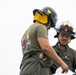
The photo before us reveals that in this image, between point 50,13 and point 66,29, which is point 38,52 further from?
point 66,29

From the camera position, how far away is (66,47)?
646 centimetres

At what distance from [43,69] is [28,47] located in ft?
1.45

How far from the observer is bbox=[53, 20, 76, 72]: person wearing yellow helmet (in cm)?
628

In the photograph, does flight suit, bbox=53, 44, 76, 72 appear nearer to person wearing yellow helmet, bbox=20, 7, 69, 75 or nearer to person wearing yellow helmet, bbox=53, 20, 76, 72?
person wearing yellow helmet, bbox=53, 20, 76, 72

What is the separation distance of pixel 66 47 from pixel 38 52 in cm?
149

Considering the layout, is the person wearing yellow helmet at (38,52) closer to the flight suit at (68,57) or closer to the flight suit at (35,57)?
the flight suit at (35,57)

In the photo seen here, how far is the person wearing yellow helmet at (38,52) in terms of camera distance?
493 centimetres

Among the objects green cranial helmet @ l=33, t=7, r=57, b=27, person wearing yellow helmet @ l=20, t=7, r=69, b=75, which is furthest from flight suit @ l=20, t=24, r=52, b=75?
green cranial helmet @ l=33, t=7, r=57, b=27

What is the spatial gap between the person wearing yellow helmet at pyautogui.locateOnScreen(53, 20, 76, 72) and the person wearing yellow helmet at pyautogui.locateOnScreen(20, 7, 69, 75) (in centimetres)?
110

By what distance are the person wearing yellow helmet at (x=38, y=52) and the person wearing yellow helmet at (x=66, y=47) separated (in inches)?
43.4

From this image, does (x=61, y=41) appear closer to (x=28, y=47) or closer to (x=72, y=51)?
(x=72, y=51)

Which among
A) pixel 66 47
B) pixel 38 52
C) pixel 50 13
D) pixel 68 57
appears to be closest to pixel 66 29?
pixel 66 47

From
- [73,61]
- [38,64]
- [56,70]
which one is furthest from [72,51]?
[38,64]

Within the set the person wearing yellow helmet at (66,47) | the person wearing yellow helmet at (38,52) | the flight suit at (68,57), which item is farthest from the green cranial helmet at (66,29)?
the person wearing yellow helmet at (38,52)
